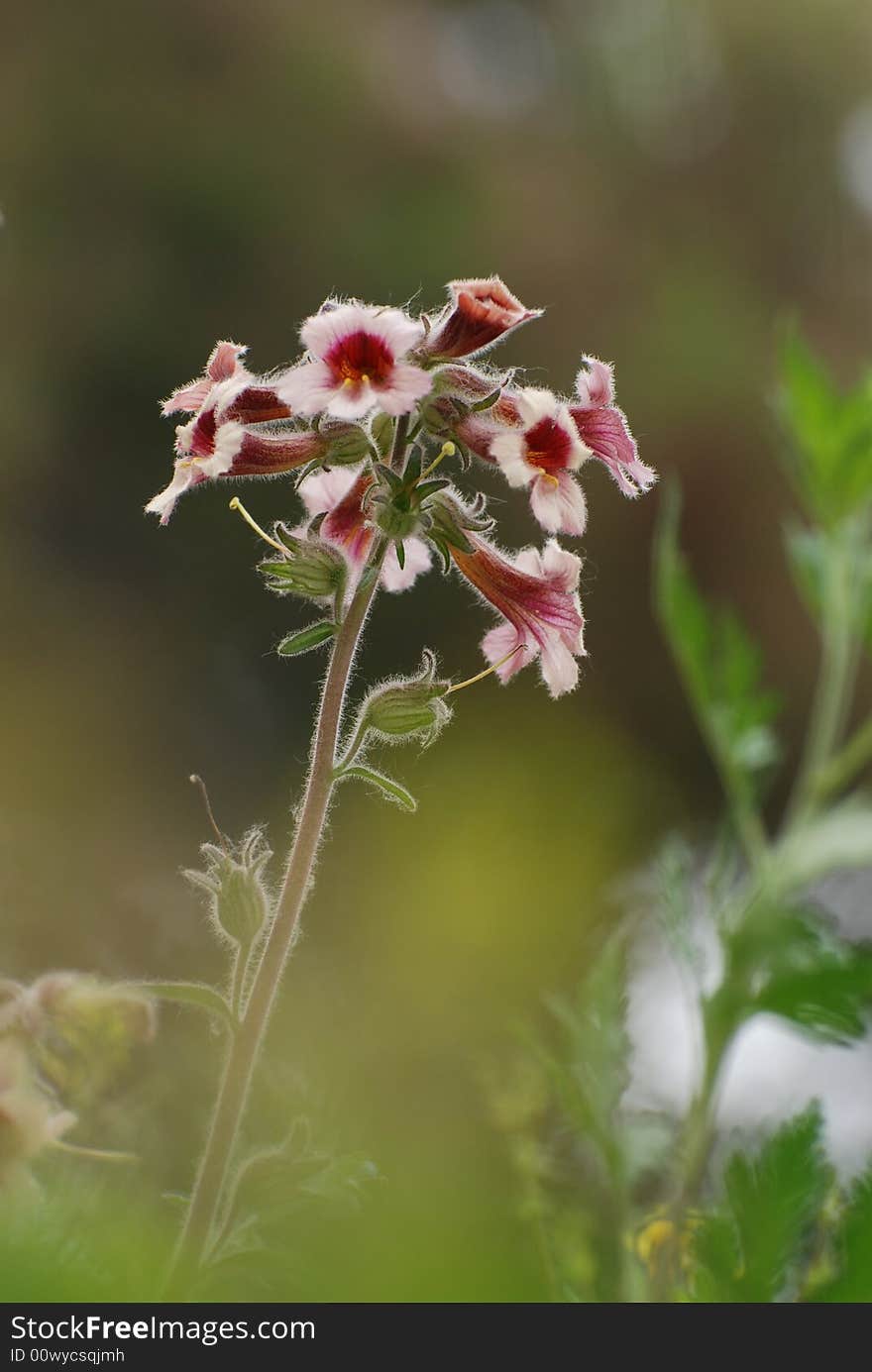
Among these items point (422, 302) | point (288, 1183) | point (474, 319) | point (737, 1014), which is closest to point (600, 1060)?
point (737, 1014)

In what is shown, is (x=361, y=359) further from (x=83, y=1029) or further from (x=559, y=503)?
(x=83, y=1029)

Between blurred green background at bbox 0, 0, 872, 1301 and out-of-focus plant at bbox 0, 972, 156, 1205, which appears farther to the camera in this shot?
blurred green background at bbox 0, 0, 872, 1301

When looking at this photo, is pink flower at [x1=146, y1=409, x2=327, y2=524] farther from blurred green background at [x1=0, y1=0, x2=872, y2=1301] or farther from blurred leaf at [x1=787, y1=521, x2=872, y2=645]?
blurred green background at [x1=0, y1=0, x2=872, y2=1301]

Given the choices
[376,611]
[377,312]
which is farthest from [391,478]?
[376,611]

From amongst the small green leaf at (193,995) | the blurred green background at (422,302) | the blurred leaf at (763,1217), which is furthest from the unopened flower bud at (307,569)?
the blurred green background at (422,302)

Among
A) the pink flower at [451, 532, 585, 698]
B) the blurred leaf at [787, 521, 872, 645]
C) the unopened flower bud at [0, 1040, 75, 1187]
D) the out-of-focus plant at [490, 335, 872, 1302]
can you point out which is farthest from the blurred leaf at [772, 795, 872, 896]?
the unopened flower bud at [0, 1040, 75, 1187]
